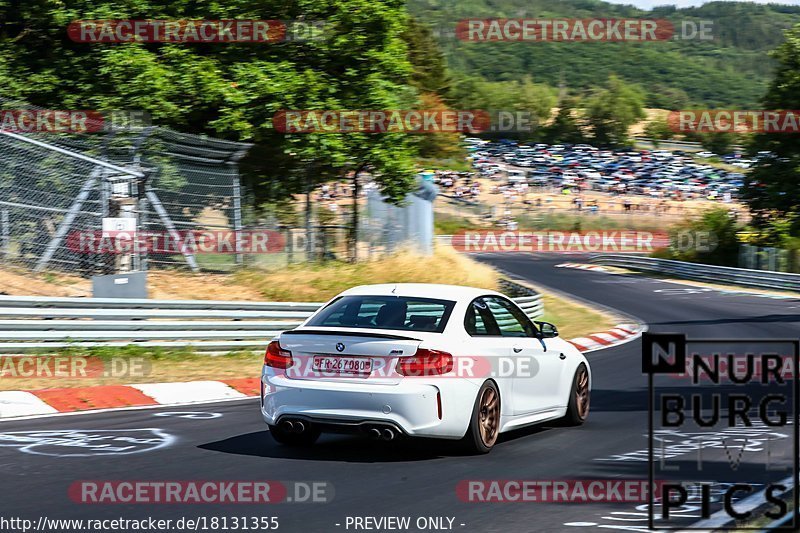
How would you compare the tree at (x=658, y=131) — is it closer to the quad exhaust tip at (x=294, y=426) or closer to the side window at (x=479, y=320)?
the side window at (x=479, y=320)

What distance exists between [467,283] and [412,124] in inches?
140

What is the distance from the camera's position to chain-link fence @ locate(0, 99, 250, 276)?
1519 centimetres

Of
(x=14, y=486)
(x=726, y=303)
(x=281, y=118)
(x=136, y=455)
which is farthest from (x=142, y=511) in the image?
(x=726, y=303)

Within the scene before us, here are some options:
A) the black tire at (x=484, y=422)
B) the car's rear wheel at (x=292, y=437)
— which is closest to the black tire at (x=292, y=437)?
the car's rear wheel at (x=292, y=437)
